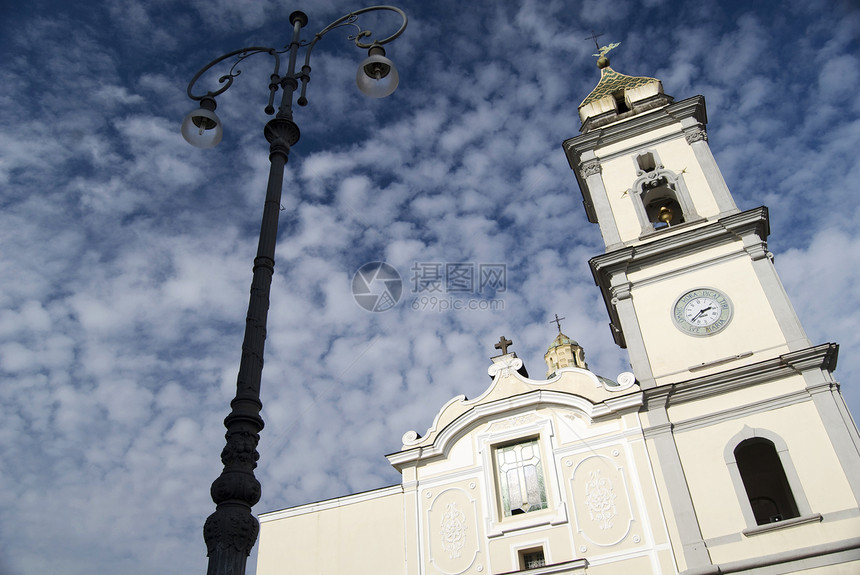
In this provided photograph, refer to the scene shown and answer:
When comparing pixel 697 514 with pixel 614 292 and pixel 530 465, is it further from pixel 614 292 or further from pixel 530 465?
pixel 614 292

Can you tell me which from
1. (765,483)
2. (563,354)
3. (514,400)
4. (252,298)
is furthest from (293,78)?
(563,354)

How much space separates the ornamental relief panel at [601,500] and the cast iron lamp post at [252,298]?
35.3 feet

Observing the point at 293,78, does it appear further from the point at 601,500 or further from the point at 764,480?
the point at 764,480

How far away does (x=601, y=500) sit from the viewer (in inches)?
606

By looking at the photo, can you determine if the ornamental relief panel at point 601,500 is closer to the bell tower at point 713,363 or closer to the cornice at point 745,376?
the bell tower at point 713,363

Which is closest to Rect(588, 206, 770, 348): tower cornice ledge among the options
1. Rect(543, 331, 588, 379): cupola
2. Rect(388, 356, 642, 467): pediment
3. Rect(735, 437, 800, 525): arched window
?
Rect(388, 356, 642, 467): pediment

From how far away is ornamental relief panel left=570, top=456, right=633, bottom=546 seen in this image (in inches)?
587

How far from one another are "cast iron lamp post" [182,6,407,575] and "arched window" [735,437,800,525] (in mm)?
14014

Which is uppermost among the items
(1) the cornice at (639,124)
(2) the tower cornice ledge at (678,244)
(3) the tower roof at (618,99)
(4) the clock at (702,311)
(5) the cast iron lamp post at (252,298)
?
(3) the tower roof at (618,99)

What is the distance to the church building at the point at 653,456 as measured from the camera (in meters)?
14.2

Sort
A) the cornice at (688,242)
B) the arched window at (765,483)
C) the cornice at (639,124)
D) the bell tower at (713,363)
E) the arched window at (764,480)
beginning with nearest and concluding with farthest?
the bell tower at (713,363), the arched window at (764,480), the arched window at (765,483), the cornice at (688,242), the cornice at (639,124)

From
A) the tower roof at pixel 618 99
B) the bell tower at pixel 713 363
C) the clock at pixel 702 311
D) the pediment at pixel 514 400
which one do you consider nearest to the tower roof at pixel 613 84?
the tower roof at pixel 618 99

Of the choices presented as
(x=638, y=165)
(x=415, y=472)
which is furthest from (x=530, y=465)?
(x=638, y=165)

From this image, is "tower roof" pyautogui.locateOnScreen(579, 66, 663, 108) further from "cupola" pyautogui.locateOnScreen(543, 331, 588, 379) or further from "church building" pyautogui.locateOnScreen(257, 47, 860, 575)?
"cupola" pyautogui.locateOnScreen(543, 331, 588, 379)
